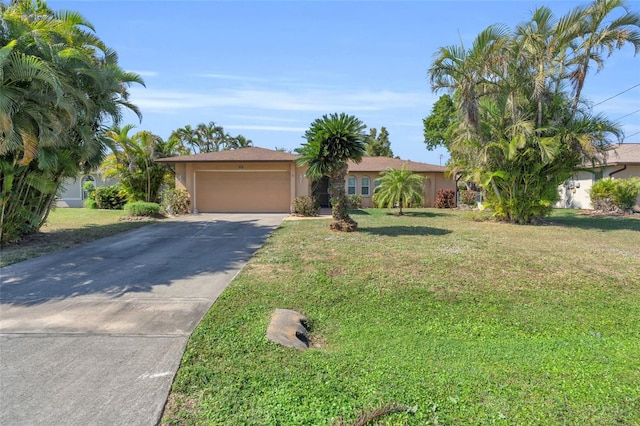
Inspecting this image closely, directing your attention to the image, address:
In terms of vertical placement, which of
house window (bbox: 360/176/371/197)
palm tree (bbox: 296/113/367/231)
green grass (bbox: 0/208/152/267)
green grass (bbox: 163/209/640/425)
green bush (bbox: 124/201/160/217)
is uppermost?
palm tree (bbox: 296/113/367/231)

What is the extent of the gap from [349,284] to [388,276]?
31.6 inches

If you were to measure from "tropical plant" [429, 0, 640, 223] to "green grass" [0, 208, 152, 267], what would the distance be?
12.6m

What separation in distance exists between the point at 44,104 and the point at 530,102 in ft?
48.3

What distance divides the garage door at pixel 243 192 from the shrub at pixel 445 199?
30.6 feet

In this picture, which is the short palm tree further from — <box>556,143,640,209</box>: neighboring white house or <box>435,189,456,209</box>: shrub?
<box>556,143,640,209</box>: neighboring white house

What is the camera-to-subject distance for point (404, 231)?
1247cm

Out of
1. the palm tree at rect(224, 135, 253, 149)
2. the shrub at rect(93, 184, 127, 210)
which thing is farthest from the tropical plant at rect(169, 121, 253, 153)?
the shrub at rect(93, 184, 127, 210)

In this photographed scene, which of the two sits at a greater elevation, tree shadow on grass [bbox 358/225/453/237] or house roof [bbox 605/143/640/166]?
house roof [bbox 605/143/640/166]

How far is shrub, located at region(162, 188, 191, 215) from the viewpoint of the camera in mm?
19125

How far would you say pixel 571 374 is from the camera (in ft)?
12.5

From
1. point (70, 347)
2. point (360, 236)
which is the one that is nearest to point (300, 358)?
point (70, 347)

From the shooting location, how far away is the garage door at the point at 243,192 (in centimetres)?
2034

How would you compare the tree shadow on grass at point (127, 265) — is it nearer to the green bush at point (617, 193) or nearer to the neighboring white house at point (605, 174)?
the green bush at point (617, 193)

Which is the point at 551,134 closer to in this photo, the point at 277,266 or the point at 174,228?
the point at 277,266
